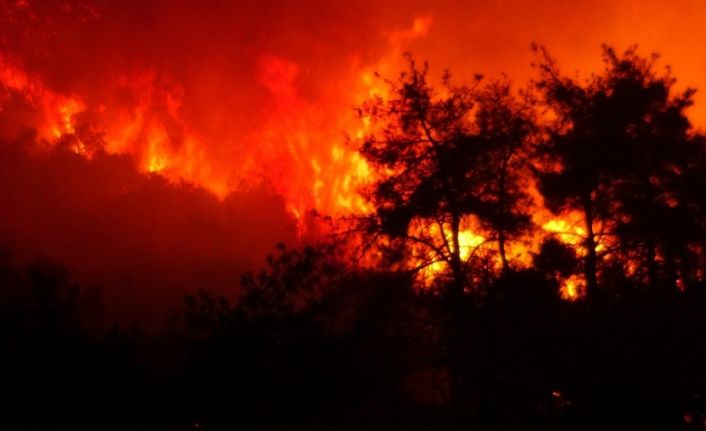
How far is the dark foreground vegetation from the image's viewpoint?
8859mm

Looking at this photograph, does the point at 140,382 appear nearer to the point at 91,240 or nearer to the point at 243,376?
the point at 243,376

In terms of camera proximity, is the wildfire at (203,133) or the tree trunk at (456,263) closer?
the tree trunk at (456,263)

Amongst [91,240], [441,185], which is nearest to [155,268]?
[91,240]

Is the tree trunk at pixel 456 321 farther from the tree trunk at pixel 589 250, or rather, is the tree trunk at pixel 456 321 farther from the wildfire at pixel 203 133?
the wildfire at pixel 203 133

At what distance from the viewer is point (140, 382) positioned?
336 inches

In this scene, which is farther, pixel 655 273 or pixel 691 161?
pixel 691 161

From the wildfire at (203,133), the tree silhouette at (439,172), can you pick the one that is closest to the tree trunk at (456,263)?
the tree silhouette at (439,172)

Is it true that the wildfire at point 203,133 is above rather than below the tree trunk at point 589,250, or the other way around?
above

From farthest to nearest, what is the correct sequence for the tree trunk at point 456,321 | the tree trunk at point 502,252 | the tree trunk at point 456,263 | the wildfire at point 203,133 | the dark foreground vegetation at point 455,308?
1. the wildfire at point 203,133
2. the tree trunk at point 502,252
3. the tree trunk at point 456,263
4. the tree trunk at point 456,321
5. the dark foreground vegetation at point 455,308

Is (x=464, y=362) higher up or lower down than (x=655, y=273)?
lower down

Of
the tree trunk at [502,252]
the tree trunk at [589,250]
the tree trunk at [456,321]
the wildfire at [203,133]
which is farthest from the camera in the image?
the wildfire at [203,133]

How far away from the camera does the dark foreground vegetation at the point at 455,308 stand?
8.86 metres

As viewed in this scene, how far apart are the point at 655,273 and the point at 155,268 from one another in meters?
18.6

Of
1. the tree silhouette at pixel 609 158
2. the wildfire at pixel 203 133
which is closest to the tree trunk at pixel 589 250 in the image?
the tree silhouette at pixel 609 158
